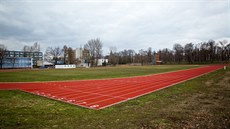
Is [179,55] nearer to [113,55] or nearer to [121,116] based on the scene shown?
[113,55]

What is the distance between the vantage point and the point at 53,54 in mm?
102938

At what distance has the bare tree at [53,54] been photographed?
4028 inches

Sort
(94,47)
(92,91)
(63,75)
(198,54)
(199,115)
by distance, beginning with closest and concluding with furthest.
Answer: (199,115) → (92,91) → (63,75) → (94,47) → (198,54)

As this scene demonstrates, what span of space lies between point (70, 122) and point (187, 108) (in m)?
5.45

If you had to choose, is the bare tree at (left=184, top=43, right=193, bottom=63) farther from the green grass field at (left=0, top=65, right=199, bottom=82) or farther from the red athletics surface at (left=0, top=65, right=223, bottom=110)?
the red athletics surface at (left=0, top=65, right=223, bottom=110)

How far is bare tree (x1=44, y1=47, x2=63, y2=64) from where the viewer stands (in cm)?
10231

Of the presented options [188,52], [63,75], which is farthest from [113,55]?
[63,75]

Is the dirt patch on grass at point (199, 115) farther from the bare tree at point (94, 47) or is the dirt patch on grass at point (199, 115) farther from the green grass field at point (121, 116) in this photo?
the bare tree at point (94, 47)

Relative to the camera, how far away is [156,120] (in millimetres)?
6359

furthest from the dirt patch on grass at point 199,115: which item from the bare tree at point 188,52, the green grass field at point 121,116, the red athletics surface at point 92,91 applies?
the bare tree at point 188,52

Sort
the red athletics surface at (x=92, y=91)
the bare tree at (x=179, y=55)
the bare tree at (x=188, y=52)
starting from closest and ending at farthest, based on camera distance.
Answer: the red athletics surface at (x=92, y=91) < the bare tree at (x=188, y=52) < the bare tree at (x=179, y=55)

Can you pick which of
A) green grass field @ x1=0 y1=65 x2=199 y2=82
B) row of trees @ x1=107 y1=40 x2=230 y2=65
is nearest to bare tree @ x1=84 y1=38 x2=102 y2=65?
row of trees @ x1=107 y1=40 x2=230 y2=65

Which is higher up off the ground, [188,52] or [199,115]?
[188,52]

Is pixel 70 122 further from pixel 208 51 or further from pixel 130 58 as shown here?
pixel 130 58
